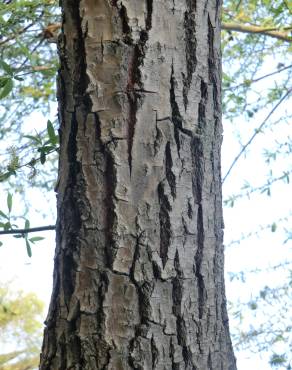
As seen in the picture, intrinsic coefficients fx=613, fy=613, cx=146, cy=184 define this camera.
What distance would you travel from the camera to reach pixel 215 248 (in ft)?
2.11

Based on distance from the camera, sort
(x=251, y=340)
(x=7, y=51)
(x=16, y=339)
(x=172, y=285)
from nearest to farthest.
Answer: (x=172, y=285) < (x=7, y=51) < (x=251, y=340) < (x=16, y=339)

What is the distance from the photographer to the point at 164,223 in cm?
61

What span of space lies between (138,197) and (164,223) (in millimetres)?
36

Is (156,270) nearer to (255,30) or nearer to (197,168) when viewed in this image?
(197,168)

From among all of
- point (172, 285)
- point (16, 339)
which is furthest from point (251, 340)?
point (172, 285)

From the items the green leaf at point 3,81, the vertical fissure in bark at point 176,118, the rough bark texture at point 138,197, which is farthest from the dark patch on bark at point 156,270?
the green leaf at point 3,81

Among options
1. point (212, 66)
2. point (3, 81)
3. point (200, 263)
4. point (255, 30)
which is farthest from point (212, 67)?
point (255, 30)

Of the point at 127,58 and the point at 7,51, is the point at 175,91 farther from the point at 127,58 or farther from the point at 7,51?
the point at 7,51

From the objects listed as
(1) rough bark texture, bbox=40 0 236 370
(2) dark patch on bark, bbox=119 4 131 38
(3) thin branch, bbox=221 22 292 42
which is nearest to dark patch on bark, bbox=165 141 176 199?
(1) rough bark texture, bbox=40 0 236 370

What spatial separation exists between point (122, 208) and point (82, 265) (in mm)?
69

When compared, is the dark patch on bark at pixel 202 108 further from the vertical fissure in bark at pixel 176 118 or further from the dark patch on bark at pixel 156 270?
the dark patch on bark at pixel 156 270

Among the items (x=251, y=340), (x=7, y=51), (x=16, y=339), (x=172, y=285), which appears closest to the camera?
(x=172, y=285)

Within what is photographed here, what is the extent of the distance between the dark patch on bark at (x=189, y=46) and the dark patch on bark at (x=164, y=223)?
98 mm

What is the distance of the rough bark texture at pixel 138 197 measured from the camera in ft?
1.94
